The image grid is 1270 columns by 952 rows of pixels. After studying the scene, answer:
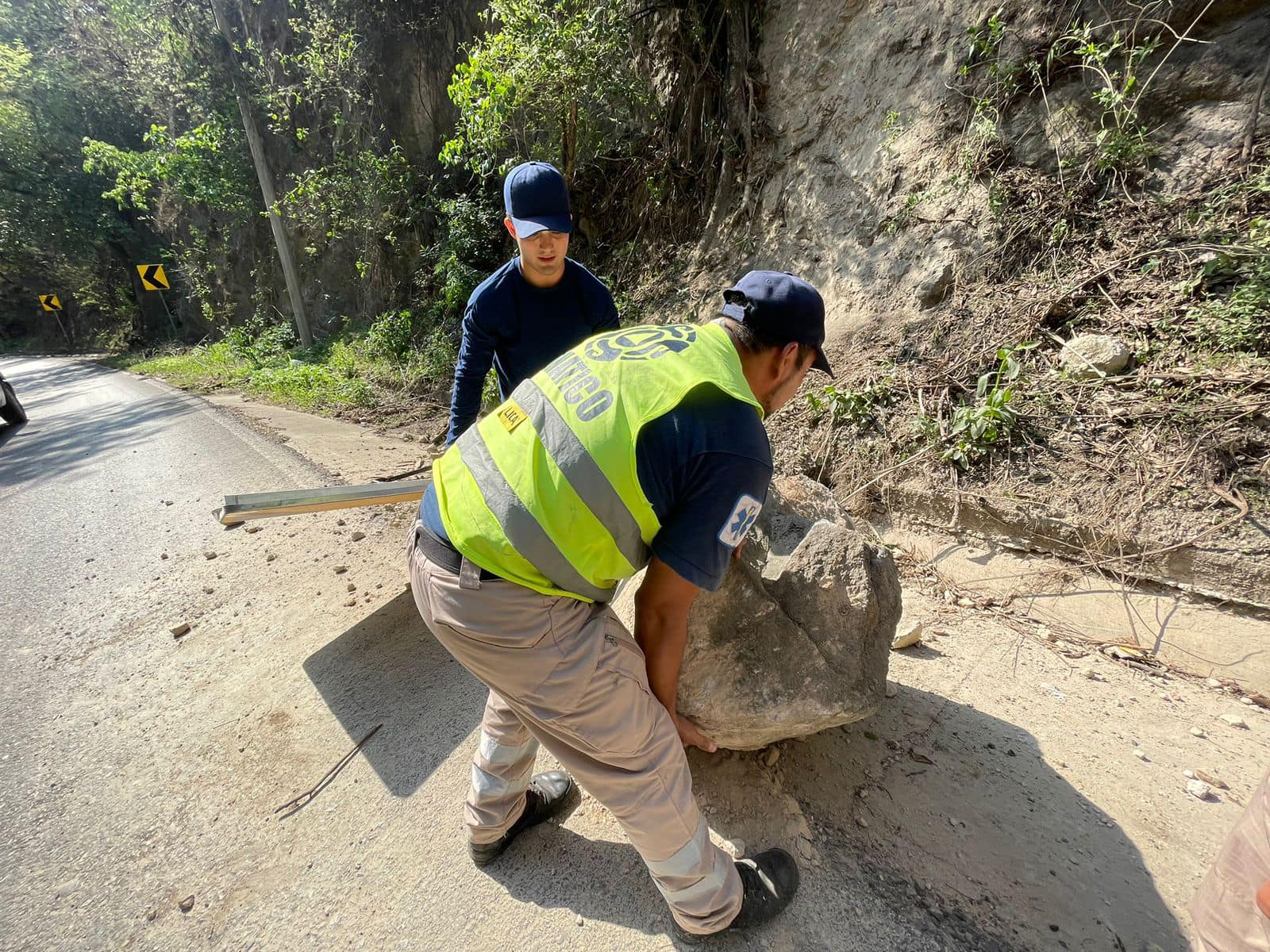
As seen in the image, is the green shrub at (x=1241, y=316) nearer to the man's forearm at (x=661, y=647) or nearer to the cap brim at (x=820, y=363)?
the cap brim at (x=820, y=363)

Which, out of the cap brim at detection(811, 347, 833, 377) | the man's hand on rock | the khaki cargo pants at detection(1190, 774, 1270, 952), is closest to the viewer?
the khaki cargo pants at detection(1190, 774, 1270, 952)

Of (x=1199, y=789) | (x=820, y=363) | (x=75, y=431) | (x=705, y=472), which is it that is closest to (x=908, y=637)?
(x=1199, y=789)

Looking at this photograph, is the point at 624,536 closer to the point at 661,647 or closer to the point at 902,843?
the point at 661,647

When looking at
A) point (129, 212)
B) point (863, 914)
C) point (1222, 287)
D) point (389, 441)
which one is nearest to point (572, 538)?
point (863, 914)

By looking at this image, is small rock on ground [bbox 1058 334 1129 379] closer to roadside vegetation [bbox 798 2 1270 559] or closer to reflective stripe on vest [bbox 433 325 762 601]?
roadside vegetation [bbox 798 2 1270 559]

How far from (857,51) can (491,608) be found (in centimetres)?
605

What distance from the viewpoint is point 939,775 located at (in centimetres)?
194

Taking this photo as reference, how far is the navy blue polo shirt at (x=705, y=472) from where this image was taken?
121 centimetres

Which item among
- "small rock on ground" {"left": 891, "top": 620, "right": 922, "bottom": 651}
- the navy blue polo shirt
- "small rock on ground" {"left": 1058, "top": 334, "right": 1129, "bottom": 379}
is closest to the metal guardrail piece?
the navy blue polo shirt

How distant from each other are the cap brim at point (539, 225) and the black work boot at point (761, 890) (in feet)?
8.18

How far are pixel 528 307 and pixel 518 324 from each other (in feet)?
0.32

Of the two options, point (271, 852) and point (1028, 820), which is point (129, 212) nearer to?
point (271, 852)

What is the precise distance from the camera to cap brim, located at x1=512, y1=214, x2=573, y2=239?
95.3 inches

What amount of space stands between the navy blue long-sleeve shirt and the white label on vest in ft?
5.78
